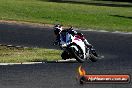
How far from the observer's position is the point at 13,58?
853 inches

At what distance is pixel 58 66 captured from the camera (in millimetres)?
19578

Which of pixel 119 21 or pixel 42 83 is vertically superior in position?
pixel 42 83

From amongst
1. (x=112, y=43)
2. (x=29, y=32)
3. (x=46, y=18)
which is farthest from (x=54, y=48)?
(x=46, y=18)

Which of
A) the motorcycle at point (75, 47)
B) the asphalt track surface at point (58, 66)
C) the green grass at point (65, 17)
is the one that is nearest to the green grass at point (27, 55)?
the asphalt track surface at point (58, 66)

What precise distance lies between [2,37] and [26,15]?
529 inches

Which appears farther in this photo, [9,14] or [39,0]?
[39,0]

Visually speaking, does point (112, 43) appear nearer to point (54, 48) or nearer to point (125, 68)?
point (54, 48)

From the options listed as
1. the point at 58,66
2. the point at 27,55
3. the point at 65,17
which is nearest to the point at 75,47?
the point at 58,66

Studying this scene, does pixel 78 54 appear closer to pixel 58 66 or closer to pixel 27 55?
pixel 58 66

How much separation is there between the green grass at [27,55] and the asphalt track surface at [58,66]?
1.64m

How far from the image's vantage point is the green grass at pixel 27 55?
21250 millimetres

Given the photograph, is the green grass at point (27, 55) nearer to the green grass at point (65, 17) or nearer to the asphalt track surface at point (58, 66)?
the asphalt track surface at point (58, 66)

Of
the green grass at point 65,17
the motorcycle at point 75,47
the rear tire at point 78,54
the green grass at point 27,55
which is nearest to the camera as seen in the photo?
the motorcycle at point 75,47

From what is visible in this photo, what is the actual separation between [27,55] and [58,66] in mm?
3752
